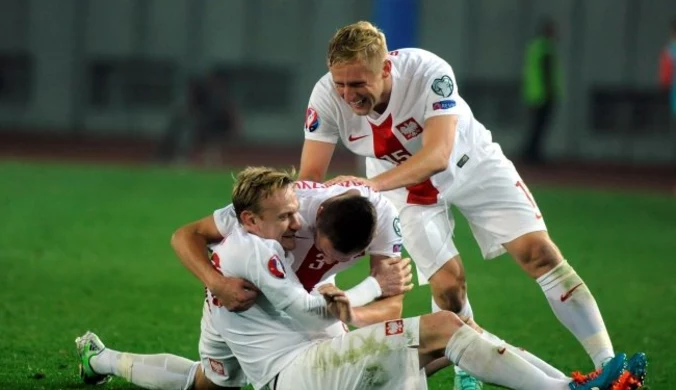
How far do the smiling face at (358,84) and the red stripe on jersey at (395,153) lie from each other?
1.09 ft

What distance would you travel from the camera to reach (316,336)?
5.74 m

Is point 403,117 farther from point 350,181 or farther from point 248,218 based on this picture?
point 248,218

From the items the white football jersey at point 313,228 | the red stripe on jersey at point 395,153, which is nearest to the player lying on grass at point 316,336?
the white football jersey at point 313,228

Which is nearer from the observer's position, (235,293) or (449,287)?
(235,293)

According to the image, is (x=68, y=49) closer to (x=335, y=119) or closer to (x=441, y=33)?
(x=441, y=33)

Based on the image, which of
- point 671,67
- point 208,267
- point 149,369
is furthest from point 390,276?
point 671,67

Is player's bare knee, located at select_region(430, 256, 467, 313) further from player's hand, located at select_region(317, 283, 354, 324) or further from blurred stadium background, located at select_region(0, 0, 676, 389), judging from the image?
blurred stadium background, located at select_region(0, 0, 676, 389)

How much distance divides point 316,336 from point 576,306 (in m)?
1.67

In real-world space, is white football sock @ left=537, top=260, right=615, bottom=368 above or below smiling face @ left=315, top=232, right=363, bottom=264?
below

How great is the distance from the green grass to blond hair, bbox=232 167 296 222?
1667 millimetres

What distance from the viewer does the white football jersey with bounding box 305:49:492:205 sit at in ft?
22.3

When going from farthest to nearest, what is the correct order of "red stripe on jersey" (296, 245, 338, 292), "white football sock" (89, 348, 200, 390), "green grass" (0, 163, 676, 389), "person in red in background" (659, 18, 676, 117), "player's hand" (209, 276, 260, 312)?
"person in red in background" (659, 18, 676, 117) → "green grass" (0, 163, 676, 389) → "white football sock" (89, 348, 200, 390) → "red stripe on jersey" (296, 245, 338, 292) → "player's hand" (209, 276, 260, 312)

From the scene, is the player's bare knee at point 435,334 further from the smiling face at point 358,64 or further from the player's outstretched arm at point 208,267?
the smiling face at point 358,64

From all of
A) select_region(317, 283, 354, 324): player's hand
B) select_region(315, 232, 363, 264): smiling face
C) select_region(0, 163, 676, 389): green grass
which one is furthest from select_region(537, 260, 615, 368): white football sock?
select_region(317, 283, 354, 324): player's hand
